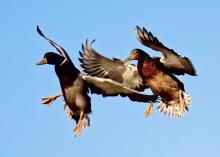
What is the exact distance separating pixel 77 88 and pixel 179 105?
2.24 metres

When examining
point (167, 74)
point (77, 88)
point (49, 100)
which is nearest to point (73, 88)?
point (77, 88)

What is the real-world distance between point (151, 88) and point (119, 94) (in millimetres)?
1062

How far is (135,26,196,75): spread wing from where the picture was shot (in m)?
12.7

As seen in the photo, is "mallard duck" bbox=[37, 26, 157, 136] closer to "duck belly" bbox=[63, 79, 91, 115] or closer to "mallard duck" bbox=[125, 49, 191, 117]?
"duck belly" bbox=[63, 79, 91, 115]

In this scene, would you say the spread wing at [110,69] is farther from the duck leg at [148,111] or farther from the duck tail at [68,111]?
the duck tail at [68,111]

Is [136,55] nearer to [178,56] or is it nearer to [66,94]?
[178,56]

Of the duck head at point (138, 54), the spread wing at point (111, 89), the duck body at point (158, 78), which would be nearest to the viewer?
the spread wing at point (111, 89)

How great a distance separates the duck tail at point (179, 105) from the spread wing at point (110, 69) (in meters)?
0.55

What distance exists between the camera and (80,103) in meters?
12.1

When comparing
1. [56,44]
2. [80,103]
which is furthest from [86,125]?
[56,44]

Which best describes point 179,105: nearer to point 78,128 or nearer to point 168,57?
point 168,57

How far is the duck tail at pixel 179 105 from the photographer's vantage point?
44.6ft

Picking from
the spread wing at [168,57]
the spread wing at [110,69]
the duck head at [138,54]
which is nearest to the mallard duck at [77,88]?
the spread wing at [168,57]

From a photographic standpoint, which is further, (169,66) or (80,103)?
(169,66)
